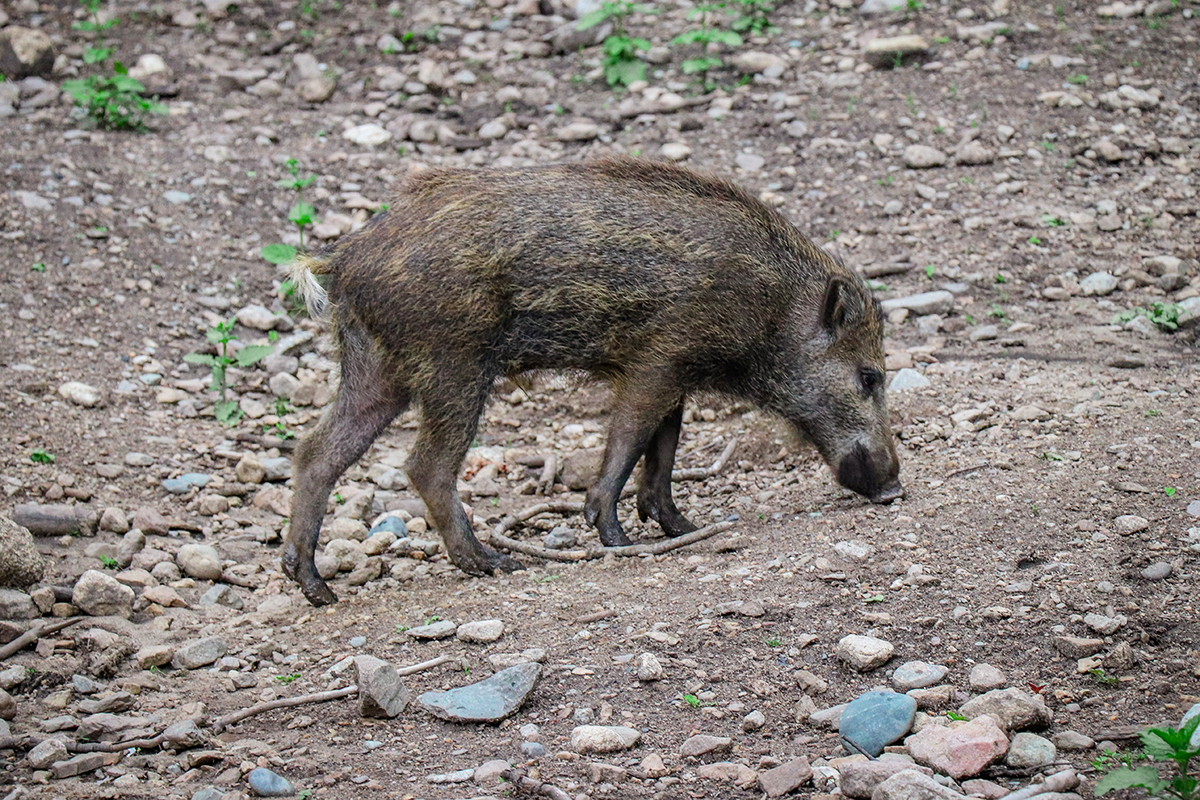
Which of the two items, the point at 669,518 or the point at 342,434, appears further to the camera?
the point at 669,518

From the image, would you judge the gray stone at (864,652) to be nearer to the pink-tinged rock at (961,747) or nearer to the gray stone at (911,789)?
the pink-tinged rock at (961,747)

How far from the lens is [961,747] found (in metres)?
3.38

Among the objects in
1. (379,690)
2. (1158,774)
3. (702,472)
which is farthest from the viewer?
(702,472)

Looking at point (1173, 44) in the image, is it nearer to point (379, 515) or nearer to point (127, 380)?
point (379, 515)

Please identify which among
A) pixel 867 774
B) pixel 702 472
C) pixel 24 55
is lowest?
pixel 702 472

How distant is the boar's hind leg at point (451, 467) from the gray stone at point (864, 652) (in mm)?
2056

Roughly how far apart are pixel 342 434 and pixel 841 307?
2432 millimetres

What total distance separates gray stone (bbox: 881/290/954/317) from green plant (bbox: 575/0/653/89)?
3.74 m

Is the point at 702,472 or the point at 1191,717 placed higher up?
the point at 1191,717

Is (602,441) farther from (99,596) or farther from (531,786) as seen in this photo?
(531,786)

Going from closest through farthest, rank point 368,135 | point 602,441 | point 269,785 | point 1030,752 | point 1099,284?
point 1030,752 → point 269,785 → point 602,441 → point 1099,284 → point 368,135

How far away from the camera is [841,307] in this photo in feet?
19.5

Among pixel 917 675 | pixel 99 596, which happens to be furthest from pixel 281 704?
pixel 917 675

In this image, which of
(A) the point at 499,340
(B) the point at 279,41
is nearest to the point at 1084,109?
(A) the point at 499,340
